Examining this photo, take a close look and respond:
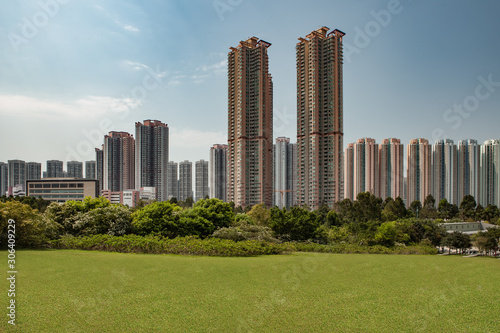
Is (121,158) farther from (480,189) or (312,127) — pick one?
(480,189)

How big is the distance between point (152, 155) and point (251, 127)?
24820 millimetres

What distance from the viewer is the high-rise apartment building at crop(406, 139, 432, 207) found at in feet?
137

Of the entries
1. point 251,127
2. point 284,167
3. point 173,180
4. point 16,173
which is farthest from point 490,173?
point 16,173

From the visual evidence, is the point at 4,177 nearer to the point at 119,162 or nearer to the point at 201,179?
the point at 119,162

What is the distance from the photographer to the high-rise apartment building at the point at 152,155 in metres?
54.6

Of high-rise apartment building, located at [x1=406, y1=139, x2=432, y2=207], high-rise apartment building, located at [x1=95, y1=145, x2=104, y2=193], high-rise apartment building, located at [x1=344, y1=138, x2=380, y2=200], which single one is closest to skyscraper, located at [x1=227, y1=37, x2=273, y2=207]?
high-rise apartment building, located at [x1=344, y1=138, x2=380, y2=200]

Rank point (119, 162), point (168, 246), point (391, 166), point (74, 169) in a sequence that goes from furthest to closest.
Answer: point (74, 169)
point (119, 162)
point (391, 166)
point (168, 246)

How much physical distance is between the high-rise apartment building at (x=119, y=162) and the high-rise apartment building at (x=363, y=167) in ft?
Result: 117

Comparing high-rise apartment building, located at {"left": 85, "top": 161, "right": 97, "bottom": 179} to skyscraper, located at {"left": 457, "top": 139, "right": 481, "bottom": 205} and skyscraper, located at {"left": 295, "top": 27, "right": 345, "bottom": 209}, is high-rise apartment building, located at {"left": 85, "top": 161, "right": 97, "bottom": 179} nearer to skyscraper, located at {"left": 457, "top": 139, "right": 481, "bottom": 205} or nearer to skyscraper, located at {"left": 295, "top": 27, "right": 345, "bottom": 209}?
skyscraper, located at {"left": 295, "top": 27, "right": 345, "bottom": 209}

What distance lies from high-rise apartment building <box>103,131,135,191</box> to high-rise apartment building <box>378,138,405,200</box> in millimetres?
39734

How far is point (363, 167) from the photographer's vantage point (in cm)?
4672

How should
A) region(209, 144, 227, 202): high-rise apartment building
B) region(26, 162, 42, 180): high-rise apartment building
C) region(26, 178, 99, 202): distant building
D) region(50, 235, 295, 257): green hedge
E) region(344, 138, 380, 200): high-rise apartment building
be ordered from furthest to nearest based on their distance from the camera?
region(26, 162, 42, 180): high-rise apartment building, region(209, 144, 227, 202): high-rise apartment building, region(26, 178, 99, 202): distant building, region(344, 138, 380, 200): high-rise apartment building, region(50, 235, 295, 257): green hedge

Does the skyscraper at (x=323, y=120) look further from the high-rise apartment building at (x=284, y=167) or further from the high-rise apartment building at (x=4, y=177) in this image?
the high-rise apartment building at (x=4, y=177)

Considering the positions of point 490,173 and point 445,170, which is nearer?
point 490,173
